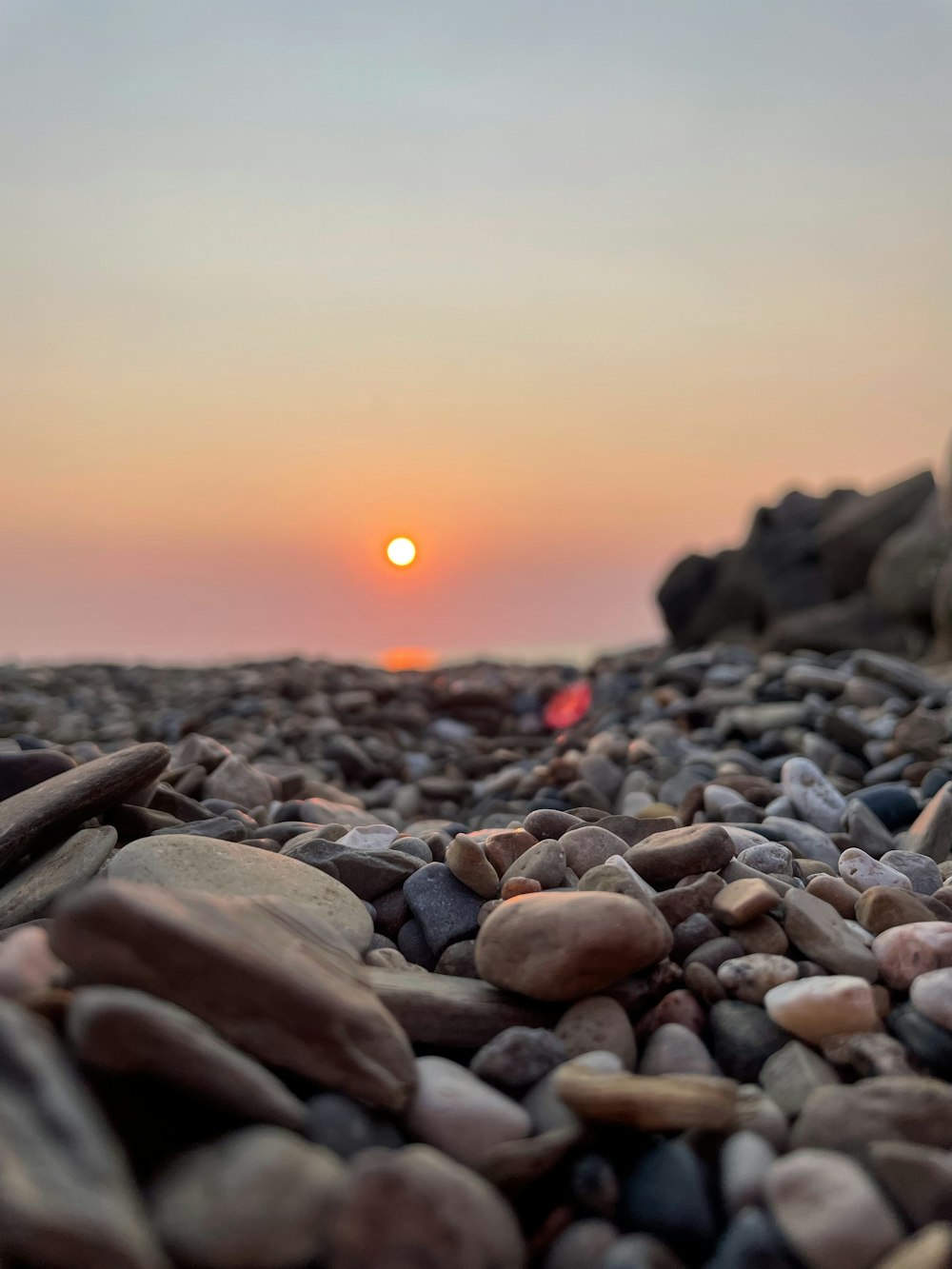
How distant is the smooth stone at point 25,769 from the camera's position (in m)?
3.07

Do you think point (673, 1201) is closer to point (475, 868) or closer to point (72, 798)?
point (475, 868)

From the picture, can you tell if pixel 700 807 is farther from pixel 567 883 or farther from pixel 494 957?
pixel 494 957

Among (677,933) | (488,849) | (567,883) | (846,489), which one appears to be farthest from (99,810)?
(846,489)

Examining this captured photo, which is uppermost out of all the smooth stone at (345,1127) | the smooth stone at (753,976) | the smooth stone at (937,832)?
the smooth stone at (345,1127)

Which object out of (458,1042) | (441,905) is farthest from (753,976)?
(441,905)

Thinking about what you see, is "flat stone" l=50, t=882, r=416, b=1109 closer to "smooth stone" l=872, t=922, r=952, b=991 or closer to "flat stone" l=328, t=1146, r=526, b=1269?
"flat stone" l=328, t=1146, r=526, b=1269

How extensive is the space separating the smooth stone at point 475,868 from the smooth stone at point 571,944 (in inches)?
16.5

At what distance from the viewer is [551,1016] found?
1926mm

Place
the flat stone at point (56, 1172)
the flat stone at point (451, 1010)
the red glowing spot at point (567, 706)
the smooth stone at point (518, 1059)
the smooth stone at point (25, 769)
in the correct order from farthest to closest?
1. the red glowing spot at point (567, 706)
2. the smooth stone at point (25, 769)
3. the flat stone at point (451, 1010)
4. the smooth stone at point (518, 1059)
5. the flat stone at point (56, 1172)

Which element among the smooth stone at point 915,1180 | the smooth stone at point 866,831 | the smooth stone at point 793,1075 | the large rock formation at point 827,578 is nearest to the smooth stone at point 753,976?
the smooth stone at point 793,1075

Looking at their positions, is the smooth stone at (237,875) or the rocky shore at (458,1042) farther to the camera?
the smooth stone at (237,875)

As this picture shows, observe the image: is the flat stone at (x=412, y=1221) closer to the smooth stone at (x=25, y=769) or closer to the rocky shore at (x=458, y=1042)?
the rocky shore at (x=458, y=1042)

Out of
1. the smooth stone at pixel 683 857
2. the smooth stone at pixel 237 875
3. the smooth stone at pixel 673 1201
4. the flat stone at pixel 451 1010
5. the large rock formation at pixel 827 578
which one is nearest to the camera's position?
the smooth stone at pixel 673 1201

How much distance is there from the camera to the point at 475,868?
7.75 ft
